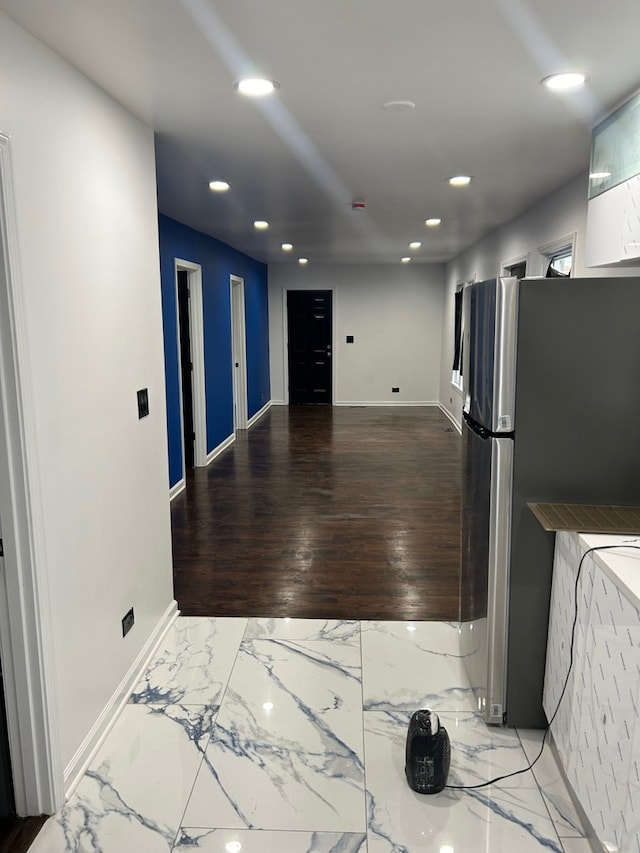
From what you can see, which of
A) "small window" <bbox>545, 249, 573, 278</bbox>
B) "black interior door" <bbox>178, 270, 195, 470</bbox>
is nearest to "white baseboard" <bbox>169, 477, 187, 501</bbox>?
"black interior door" <bbox>178, 270, 195, 470</bbox>

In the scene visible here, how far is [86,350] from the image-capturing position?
2.27 metres

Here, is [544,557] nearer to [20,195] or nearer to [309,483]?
[20,195]

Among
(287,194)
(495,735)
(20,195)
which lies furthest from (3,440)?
(287,194)

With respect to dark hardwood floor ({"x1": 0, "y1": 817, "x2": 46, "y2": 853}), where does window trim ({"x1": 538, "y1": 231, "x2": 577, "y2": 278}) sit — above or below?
above

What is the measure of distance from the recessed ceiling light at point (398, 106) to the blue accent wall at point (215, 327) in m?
3.07

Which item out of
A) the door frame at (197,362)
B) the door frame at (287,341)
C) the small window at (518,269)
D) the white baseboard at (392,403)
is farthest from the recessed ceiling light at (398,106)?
the white baseboard at (392,403)

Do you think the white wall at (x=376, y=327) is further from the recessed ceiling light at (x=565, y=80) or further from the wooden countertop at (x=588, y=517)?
the wooden countertop at (x=588, y=517)

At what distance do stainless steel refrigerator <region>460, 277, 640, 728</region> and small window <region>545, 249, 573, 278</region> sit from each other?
225 cm

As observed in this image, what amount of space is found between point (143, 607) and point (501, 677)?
159 centimetres

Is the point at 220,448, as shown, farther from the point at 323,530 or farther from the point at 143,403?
the point at 143,403

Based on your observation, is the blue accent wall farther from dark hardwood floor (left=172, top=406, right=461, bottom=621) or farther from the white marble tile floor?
the white marble tile floor

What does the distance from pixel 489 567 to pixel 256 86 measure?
1.99 meters

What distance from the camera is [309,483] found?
604cm

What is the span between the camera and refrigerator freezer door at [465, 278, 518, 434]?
2248mm
